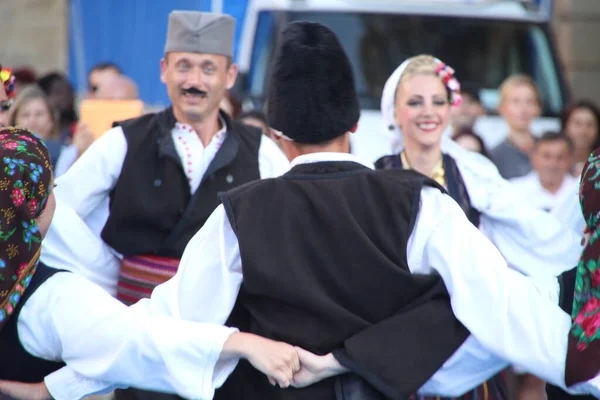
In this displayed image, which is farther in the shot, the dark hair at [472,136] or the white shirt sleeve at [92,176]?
the dark hair at [472,136]

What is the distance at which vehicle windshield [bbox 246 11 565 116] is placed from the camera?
8555 millimetres

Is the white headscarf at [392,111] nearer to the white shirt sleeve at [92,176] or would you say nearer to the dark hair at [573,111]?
the white shirt sleeve at [92,176]

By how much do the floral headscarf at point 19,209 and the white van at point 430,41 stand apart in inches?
206

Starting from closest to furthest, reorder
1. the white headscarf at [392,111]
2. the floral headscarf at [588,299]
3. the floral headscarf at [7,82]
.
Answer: the floral headscarf at [588,299] < the floral headscarf at [7,82] < the white headscarf at [392,111]

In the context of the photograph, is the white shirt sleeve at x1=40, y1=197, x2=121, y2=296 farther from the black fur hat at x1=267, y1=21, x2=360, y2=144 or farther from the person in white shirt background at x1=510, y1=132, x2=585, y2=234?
the person in white shirt background at x1=510, y1=132, x2=585, y2=234

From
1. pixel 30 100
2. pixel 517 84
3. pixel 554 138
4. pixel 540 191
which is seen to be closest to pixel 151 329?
pixel 30 100

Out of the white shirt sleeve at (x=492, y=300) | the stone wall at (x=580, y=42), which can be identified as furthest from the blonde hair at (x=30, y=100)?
the stone wall at (x=580, y=42)

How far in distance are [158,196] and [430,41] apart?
501 centimetres

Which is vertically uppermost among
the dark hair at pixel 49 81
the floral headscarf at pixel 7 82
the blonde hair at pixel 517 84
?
the floral headscarf at pixel 7 82

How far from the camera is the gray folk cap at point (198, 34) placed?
443 centimetres

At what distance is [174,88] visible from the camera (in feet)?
14.4

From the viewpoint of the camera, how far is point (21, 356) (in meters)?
3.14

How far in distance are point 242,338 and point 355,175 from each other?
540 millimetres

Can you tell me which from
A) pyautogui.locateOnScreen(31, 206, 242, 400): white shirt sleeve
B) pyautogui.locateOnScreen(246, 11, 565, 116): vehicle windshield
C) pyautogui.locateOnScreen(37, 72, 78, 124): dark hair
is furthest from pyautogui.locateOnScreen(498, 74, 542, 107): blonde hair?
pyautogui.locateOnScreen(31, 206, 242, 400): white shirt sleeve
